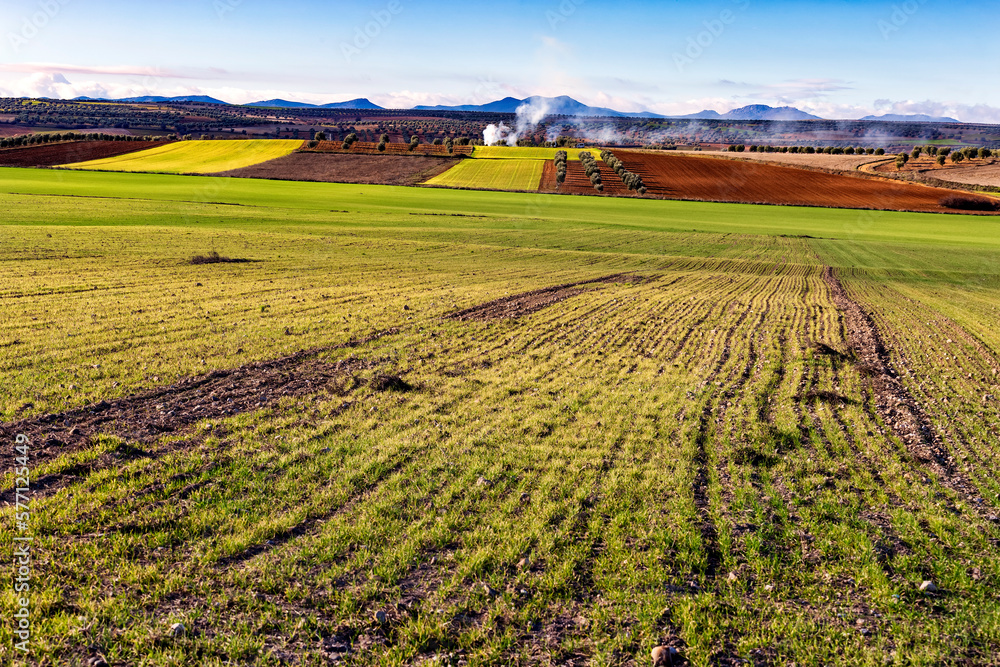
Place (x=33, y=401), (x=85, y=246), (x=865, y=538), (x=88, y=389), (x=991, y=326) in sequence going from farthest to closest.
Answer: (x=85, y=246) → (x=991, y=326) → (x=88, y=389) → (x=33, y=401) → (x=865, y=538)

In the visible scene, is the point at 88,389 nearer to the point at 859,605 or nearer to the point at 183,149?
the point at 859,605

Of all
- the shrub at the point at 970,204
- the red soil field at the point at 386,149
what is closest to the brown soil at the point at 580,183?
the red soil field at the point at 386,149

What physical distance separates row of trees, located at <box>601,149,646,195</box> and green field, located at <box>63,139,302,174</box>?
69.0 m

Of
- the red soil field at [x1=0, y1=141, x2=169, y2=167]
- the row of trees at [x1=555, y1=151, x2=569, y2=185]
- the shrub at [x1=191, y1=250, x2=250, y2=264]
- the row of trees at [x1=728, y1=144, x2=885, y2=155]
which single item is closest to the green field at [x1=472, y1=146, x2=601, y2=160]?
the row of trees at [x1=555, y1=151, x2=569, y2=185]

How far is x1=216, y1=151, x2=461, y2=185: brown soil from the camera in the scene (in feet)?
318

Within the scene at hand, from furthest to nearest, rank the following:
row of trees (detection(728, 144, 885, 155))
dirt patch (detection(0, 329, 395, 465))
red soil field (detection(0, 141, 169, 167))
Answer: row of trees (detection(728, 144, 885, 155))
red soil field (detection(0, 141, 169, 167))
dirt patch (detection(0, 329, 395, 465))

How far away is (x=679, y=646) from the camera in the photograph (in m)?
5.96

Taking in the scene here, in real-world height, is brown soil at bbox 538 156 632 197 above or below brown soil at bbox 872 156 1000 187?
below

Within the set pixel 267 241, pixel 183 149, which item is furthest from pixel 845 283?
pixel 183 149

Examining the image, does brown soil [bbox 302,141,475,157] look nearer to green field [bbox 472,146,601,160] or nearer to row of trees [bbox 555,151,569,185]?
green field [bbox 472,146,601,160]

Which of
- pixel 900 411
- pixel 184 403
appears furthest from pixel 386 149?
pixel 900 411

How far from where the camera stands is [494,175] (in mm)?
103875

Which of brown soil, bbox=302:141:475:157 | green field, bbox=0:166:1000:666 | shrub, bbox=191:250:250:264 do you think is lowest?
green field, bbox=0:166:1000:666

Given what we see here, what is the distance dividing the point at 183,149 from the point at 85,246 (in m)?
114
